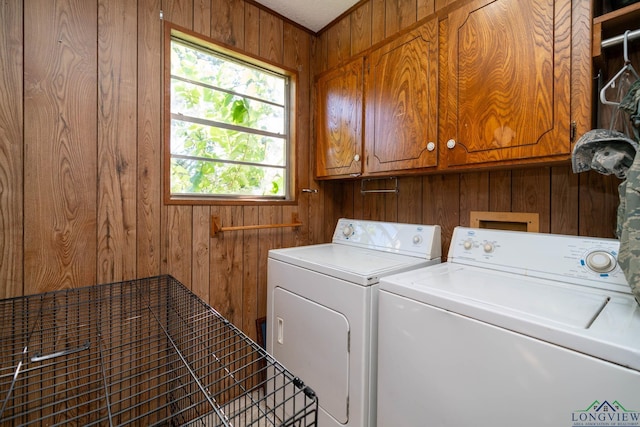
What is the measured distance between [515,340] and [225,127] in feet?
6.15

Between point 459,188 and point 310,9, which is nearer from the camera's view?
point 459,188

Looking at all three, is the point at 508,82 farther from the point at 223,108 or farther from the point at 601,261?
the point at 223,108

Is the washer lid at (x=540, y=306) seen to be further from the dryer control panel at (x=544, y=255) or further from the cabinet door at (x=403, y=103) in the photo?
the cabinet door at (x=403, y=103)

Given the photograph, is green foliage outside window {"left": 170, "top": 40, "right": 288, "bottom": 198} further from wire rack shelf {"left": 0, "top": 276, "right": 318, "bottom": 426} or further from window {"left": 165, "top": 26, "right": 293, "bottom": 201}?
wire rack shelf {"left": 0, "top": 276, "right": 318, "bottom": 426}

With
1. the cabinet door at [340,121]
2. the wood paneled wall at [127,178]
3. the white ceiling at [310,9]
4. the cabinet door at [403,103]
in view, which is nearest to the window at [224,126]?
the wood paneled wall at [127,178]

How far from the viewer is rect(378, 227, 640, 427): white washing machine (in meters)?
0.73

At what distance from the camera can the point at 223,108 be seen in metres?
1.94

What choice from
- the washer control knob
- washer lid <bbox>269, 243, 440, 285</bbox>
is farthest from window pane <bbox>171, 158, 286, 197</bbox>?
the washer control knob

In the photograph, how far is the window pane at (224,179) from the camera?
5.81 feet

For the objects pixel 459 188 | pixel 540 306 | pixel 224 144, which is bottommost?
pixel 540 306

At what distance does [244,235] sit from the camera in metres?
1.96

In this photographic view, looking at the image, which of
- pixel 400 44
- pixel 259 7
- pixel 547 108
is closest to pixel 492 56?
pixel 547 108

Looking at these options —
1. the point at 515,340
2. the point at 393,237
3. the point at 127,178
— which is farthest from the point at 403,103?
the point at 127,178

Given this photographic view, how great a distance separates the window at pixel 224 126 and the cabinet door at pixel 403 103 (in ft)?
2.29
